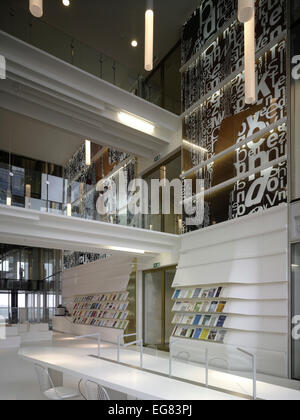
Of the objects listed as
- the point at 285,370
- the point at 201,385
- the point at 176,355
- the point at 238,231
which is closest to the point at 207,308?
the point at 238,231

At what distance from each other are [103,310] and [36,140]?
6787 mm

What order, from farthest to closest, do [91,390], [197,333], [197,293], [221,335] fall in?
[197,293] < [197,333] < [221,335] < [91,390]

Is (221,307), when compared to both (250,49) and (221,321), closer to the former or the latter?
(221,321)

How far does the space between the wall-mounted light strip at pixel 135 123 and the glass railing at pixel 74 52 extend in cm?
81

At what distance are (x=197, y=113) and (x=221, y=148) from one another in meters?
1.74

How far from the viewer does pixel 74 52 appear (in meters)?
10.3

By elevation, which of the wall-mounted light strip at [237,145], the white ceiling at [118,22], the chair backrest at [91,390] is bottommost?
the chair backrest at [91,390]

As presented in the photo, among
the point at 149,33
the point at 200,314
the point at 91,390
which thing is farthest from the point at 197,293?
the point at 149,33

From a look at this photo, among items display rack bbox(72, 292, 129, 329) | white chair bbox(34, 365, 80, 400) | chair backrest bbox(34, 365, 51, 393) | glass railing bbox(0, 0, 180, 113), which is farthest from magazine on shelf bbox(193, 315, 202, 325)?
glass railing bbox(0, 0, 180, 113)

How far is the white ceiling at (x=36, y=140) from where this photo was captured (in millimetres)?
13352

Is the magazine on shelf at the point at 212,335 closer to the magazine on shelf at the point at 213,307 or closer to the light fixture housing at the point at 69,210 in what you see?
the magazine on shelf at the point at 213,307

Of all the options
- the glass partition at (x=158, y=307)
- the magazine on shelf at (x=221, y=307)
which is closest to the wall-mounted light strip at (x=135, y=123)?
the glass partition at (x=158, y=307)

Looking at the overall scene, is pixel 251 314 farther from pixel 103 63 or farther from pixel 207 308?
pixel 103 63

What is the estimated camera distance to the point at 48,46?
9688 mm
